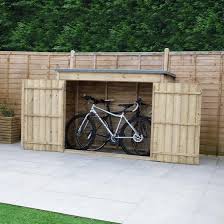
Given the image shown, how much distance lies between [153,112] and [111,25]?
3.87 meters

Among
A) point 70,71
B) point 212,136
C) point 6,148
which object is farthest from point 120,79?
point 6,148

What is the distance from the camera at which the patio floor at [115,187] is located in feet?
14.6

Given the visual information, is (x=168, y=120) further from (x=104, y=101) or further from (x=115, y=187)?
(x=115, y=187)

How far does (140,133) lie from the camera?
8.25m

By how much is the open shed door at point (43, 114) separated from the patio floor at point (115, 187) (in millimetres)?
427

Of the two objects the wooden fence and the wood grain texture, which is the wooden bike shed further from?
the wood grain texture

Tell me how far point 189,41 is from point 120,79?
273cm

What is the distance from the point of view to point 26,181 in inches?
223

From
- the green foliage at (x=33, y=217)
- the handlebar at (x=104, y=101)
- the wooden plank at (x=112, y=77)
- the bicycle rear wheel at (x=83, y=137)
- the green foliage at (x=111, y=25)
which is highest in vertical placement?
the green foliage at (x=111, y=25)

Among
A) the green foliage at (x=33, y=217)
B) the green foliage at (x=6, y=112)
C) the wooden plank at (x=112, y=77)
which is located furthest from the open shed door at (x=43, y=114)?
the green foliage at (x=33, y=217)

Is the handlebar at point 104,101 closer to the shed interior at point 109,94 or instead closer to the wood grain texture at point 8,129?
the shed interior at point 109,94

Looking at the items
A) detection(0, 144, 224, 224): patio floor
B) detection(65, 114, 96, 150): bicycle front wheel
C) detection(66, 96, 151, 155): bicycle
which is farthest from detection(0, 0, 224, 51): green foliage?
detection(0, 144, 224, 224): patio floor

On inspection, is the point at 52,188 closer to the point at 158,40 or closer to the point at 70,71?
the point at 70,71

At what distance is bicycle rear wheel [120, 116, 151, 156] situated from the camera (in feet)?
27.0
